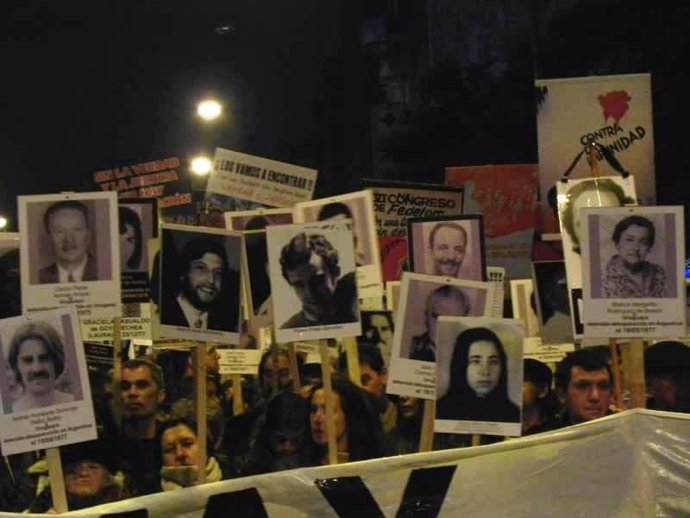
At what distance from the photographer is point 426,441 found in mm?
4609

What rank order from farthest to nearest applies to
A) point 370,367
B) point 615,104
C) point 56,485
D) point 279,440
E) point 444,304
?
point 615,104 < point 370,367 < point 279,440 < point 444,304 < point 56,485

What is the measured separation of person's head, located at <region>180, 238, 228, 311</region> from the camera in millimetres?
4648

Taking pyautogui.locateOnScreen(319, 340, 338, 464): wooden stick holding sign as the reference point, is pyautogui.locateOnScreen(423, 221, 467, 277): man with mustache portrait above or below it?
above

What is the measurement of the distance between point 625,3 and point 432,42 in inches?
538

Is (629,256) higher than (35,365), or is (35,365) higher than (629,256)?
(629,256)

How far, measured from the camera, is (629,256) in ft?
15.1

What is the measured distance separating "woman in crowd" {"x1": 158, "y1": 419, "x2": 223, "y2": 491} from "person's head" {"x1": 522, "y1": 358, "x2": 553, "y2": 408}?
1387 millimetres

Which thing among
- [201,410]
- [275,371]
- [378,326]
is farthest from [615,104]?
[201,410]

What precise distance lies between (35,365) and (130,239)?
58.4 inches

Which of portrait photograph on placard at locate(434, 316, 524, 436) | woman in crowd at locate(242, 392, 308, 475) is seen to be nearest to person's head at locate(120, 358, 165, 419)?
woman in crowd at locate(242, 392, 308, 475)

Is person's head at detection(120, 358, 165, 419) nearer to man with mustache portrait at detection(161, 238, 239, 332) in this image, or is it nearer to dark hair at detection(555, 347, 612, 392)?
man with mustache portrait at detection(161, 238, 239, 332)

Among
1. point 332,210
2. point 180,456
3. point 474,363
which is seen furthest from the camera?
point 332,210

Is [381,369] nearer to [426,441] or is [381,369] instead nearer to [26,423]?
[426,441]

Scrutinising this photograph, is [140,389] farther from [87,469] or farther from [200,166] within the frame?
[200,166]
